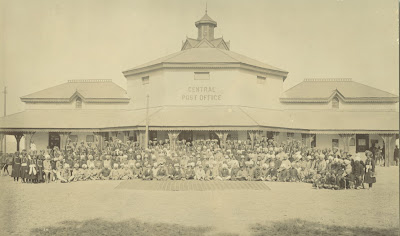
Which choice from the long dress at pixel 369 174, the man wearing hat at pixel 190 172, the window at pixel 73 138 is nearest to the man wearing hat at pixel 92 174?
the man wearing hat at pixel 190 172

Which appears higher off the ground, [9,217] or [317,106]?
[317,106]

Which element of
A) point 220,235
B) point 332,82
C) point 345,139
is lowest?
point 220,235

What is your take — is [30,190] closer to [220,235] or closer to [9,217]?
[9,217]

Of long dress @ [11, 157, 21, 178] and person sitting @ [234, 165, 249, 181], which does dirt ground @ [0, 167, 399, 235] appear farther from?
long dress @ [11, 157, 21, 178]

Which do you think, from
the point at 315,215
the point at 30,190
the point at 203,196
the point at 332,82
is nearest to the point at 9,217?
the point at 30,190

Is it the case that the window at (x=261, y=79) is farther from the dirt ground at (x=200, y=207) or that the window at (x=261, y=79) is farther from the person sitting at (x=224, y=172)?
the dirt ground at (x=200, y=207)

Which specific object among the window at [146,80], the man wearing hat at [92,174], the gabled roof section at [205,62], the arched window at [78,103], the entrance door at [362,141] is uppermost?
the gabled roof section at [205,62]

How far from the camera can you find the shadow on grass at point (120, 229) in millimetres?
10197

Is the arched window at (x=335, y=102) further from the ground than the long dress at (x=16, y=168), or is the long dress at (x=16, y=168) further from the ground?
the arched window at (x=335, y=102)

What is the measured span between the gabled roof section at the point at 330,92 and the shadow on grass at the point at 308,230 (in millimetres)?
18028

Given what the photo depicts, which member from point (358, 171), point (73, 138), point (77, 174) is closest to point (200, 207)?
point (358, 171)

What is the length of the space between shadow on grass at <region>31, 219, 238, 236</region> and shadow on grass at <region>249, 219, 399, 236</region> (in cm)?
109

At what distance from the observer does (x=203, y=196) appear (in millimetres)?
13953

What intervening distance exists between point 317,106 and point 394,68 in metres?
15.4
